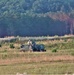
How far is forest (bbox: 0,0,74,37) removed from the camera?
137500 millimetres

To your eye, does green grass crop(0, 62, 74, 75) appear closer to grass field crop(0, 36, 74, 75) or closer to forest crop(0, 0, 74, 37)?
grass field crop(0, 36, 74, 75)

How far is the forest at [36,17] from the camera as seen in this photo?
137500mm

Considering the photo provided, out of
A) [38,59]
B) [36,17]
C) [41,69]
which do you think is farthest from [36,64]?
[36,17]

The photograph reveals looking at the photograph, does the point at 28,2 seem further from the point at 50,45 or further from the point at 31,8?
the point at 50,45

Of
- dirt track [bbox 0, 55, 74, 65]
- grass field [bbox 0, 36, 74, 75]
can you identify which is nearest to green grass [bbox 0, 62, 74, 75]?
grass field [bbox 0, 36, 74, 75]

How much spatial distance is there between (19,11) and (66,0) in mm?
23274

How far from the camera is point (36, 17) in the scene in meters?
146

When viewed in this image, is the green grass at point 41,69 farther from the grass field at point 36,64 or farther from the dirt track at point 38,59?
the dirt track at point 38,59

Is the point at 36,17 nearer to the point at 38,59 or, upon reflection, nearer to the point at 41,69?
the point at 38,59

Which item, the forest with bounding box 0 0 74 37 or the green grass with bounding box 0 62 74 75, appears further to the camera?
the forest with bounding box 0 0 74 37

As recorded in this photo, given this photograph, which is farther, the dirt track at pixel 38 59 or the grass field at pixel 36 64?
the dirt track at pixel 38 59

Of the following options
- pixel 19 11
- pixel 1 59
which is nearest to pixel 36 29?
pixel 19 11

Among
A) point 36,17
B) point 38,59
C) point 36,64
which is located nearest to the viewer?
point 36,64

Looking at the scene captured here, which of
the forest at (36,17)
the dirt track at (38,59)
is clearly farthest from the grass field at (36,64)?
the forest at (36,17)
